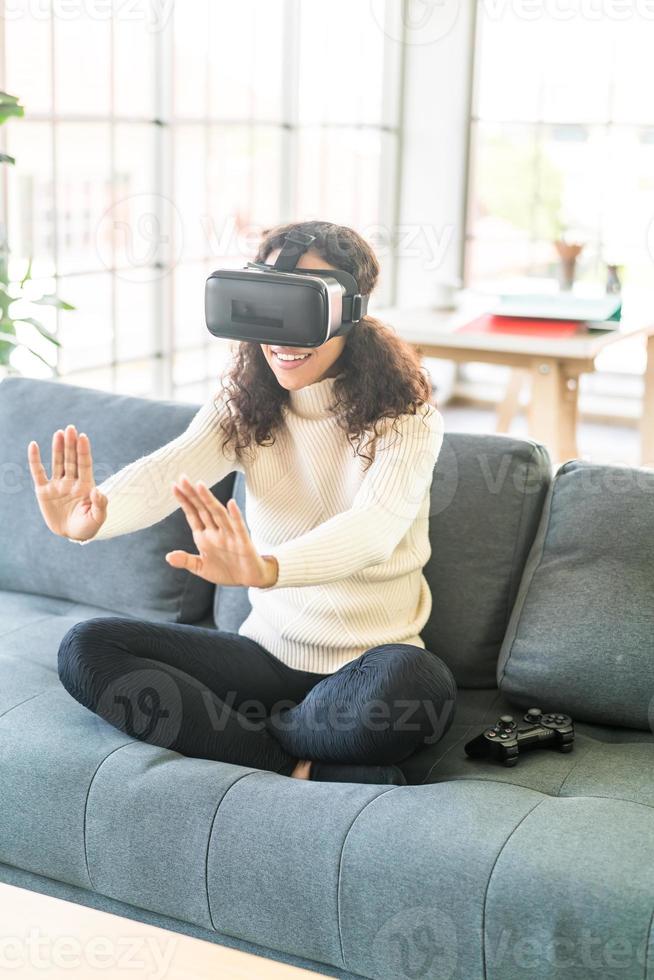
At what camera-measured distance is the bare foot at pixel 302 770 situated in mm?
1703

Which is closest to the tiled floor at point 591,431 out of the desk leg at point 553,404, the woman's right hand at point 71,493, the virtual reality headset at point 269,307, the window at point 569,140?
the window at point 569,140

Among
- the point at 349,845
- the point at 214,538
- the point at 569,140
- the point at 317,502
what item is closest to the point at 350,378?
the point at 317,502

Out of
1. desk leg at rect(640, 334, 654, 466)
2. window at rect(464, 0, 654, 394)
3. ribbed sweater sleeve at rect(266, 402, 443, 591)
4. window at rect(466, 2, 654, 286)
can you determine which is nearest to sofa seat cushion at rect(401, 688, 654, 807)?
ribbed sweater sleeve at rect(266, 402, 443, 591)

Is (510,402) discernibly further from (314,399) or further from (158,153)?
(314,399)

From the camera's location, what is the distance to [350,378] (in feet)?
5.86

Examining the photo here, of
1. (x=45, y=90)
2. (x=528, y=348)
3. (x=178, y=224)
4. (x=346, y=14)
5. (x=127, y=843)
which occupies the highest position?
(x=346, y=14)

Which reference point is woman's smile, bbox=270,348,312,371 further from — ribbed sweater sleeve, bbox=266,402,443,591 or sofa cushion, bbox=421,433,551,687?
sofa cushion, bbox=421,433,551,687

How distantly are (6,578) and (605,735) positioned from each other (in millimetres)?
1194

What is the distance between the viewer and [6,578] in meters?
2.31

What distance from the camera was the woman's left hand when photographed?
1.45 meters

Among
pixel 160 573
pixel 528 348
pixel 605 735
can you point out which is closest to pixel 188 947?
pixel 605 735

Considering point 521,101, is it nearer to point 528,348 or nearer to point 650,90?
point 650,90

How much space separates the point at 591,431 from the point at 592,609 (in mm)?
3552

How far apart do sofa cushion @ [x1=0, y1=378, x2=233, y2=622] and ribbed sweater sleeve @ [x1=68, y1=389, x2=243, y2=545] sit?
0.29 meters
